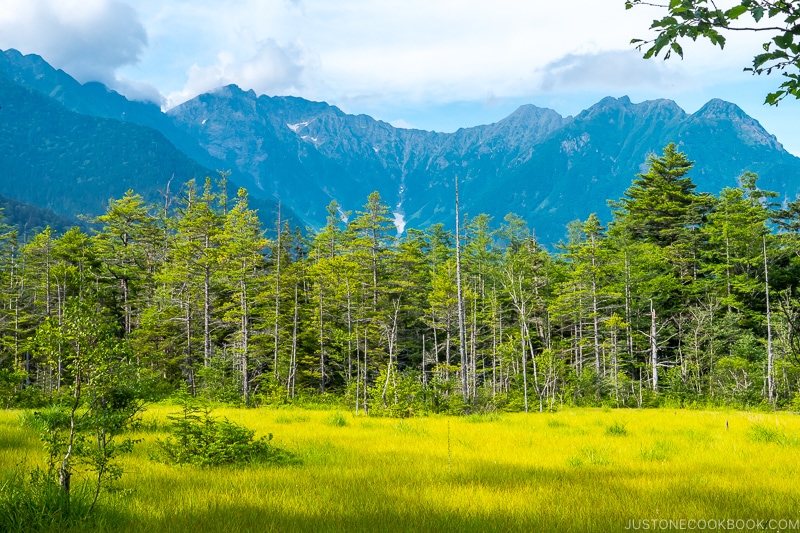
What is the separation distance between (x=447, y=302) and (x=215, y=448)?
103 ft

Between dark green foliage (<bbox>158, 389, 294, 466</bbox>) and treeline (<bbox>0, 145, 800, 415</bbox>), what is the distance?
2087 cm

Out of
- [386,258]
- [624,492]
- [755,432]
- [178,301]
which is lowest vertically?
[755,432]

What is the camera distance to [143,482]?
604 cm

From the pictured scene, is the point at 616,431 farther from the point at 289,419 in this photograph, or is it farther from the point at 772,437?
the point at 289,419

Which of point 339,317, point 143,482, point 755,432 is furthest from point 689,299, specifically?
point 143,482

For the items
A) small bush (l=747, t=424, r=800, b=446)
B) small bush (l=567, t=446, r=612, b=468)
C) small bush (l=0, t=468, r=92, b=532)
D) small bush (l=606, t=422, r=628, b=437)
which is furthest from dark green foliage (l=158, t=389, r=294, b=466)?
small bush (l=747, t=424, r=800, b=446)

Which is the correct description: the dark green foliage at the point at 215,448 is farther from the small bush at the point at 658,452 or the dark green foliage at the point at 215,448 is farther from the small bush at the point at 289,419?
the small bush at the point at 289,419

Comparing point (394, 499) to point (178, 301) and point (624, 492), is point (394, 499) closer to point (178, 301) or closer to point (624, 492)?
point (624, 492)

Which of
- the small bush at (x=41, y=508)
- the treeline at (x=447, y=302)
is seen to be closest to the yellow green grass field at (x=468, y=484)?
the small bush at (x=41, y=508)

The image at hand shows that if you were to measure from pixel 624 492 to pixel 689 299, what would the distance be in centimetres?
4339

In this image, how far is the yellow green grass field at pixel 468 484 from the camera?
458 cm

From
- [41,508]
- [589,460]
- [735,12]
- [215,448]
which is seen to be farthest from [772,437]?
[41,508]

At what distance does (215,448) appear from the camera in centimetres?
730

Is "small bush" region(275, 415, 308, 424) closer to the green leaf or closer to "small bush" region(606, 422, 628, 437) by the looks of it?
"small bush" region(606, 422, 628, 437)
